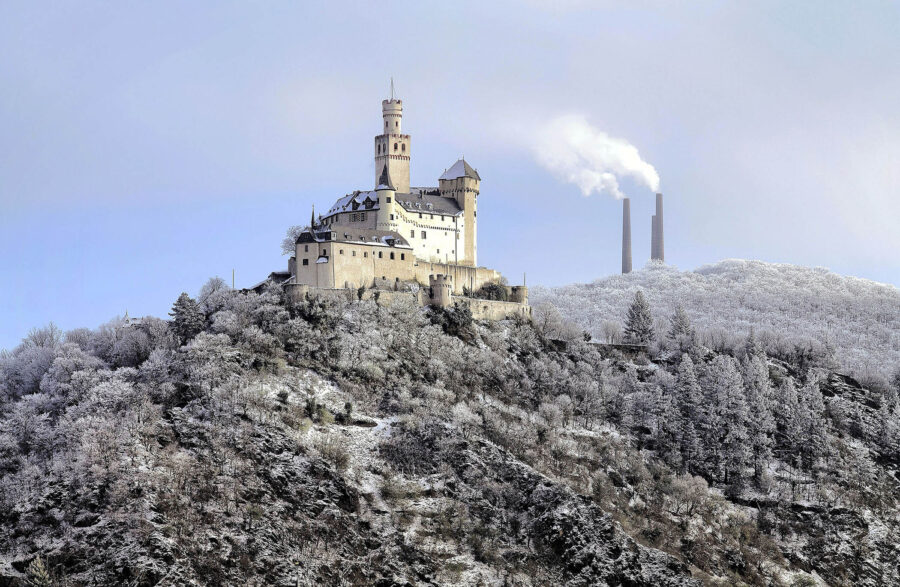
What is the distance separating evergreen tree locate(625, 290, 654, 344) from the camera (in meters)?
129

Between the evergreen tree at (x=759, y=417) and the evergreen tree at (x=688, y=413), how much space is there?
5485 millimetres

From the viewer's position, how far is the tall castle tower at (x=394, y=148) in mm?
129250

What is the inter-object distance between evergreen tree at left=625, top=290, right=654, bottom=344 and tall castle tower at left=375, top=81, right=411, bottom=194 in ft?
105

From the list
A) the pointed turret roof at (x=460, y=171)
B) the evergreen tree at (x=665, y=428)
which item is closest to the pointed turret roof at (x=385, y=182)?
the pointed turret roof at (x=460, y=171)

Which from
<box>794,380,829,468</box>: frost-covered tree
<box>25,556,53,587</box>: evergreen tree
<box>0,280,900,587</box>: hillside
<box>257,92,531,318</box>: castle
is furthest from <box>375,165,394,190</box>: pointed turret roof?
<box>25,556,53,587</box>: evergreen tree

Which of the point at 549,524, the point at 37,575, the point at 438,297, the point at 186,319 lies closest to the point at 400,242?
the point at 438,297

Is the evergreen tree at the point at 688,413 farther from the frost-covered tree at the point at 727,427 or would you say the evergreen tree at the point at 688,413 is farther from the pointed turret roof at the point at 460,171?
the pointed turret roof at the point at 460,171

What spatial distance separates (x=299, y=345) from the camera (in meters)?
98.2

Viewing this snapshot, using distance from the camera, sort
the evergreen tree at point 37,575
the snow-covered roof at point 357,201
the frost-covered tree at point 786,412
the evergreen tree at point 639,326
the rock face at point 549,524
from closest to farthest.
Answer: the evergreen tree at point 37,575, the rock face at point 549,524, the frost-covered tree at point 786,412, the snow-covered roof at point 357,201, the evergreen tree at point 639,326

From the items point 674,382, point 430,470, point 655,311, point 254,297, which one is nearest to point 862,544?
point 674,382

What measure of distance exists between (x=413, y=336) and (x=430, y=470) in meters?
21.0

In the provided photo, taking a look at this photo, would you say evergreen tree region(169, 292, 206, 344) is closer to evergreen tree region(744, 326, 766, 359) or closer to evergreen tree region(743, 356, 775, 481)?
evergreen tree region(743, 356, 775, 481)

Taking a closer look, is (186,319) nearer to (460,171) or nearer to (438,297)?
(438,297)

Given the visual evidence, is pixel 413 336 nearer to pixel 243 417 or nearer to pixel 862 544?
pixel 243 417
